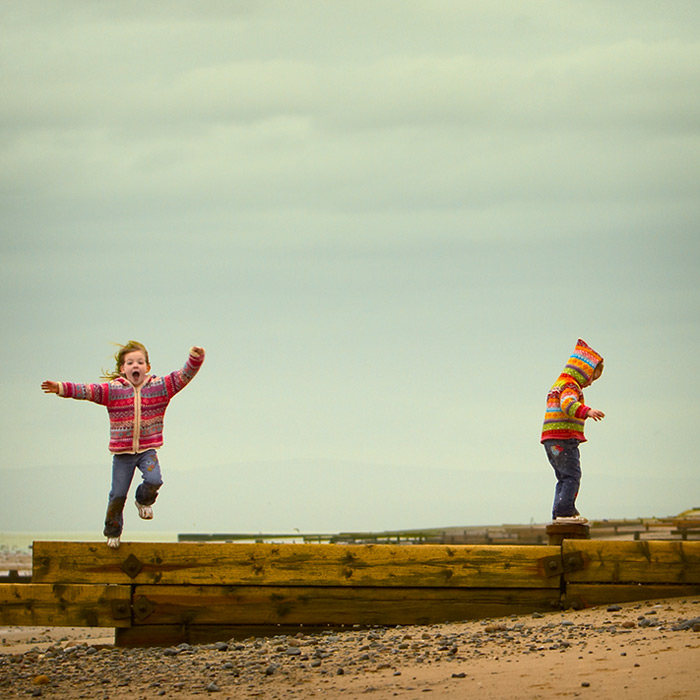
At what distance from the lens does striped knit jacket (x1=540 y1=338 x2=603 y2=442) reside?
11102 millimetres

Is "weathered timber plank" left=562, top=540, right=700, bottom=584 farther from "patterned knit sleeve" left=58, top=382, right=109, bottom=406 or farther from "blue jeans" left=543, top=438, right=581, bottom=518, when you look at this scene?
"patterned knit sleeve" left=58, top=382, right=109, bottom=406

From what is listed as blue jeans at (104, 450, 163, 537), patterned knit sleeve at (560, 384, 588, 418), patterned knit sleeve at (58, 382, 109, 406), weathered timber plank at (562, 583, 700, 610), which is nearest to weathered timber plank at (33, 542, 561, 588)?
weathered timber plank at (562, 583, 700, 610)

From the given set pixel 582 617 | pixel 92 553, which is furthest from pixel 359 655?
pixel 92 553

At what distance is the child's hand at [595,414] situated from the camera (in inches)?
424

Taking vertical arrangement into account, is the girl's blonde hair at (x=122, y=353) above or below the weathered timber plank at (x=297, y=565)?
above

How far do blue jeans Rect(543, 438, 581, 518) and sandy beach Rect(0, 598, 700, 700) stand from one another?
157cm

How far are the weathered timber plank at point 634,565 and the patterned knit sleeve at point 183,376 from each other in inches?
159

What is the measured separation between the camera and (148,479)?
395 inches

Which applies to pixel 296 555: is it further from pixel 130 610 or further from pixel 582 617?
pixel 582 617

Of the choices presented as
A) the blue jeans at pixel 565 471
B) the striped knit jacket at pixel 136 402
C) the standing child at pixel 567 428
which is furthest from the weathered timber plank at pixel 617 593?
the striped knit jacket at pixel 136 402

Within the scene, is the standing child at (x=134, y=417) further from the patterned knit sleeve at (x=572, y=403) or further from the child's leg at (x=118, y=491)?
the patterned knit sleeve at (x=572, y=403)

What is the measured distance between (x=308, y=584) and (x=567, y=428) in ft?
11.2

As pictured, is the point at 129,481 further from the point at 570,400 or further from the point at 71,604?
the point at 570,400

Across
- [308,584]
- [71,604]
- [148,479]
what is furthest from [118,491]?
[308,584]
